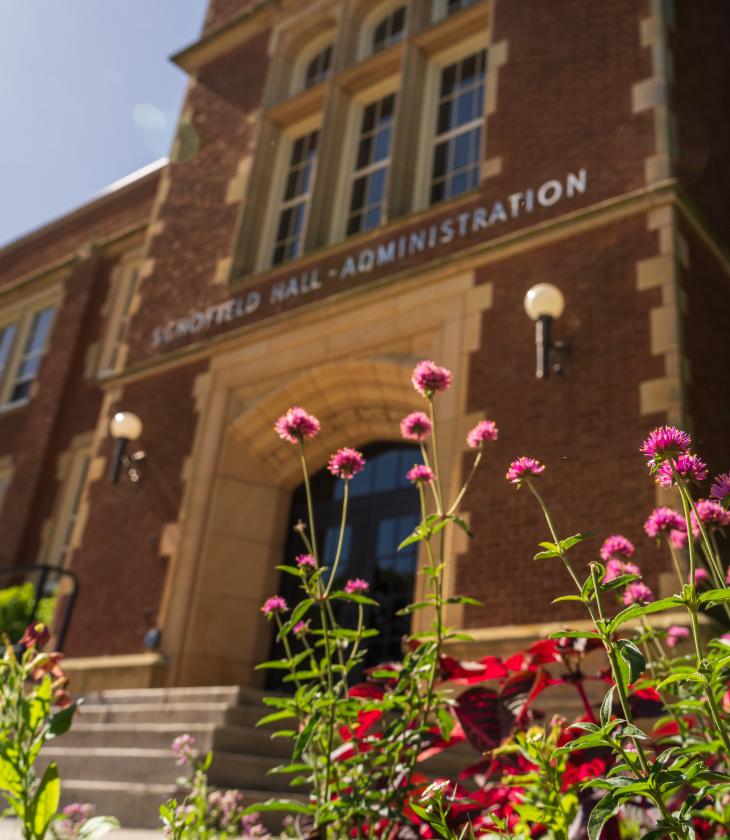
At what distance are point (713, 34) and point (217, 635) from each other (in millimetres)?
7698

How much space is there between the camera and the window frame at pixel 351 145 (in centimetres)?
999

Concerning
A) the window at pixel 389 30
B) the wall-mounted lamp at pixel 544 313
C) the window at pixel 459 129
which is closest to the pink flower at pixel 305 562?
the wall-mounted lamp at pixel 544 313

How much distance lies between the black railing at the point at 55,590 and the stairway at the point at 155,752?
3.20ft

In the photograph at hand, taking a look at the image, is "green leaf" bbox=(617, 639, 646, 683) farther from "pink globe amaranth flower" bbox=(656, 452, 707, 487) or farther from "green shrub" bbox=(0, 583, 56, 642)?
"green shrub" bbox=(0, 583, 56, 642)

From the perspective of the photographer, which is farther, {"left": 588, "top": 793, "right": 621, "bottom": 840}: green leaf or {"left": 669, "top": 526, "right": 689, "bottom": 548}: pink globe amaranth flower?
{"left": 669, "top": 526, "right": 689, "bottom": 548}: pink globe amaranth flower

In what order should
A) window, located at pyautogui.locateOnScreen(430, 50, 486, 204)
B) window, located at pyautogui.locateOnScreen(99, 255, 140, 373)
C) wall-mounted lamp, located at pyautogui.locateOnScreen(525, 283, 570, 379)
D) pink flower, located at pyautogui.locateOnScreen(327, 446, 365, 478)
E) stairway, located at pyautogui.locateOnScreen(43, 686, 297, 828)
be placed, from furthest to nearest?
window, located at pyautogui.locateOnScreen(99, 255, 140, 373) < window, located at pyautogui.locateOnScreen(430, 50, 486, 204) < wall-mounted lamp, located at pyautogui.locateOnScreen(525, 283, 570, 379) < stairway, located at pyautogui.locateOnScreen(43, 686, 297, 828) < pink flower, located at pyautogui.locateOnScreen(327, 446, 365, 478)

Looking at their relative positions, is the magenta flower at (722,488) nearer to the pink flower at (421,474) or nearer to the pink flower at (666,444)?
the pink flower at (666,444)

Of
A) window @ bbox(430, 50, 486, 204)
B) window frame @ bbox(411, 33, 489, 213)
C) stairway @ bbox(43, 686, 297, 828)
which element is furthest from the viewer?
window frame @ bbox(411, 33, 489, 213)

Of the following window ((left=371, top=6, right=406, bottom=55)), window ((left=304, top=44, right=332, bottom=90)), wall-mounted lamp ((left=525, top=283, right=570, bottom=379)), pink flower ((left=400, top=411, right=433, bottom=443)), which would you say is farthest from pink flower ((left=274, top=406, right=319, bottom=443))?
window ((left=304, top=44, right=332, bottom=90))

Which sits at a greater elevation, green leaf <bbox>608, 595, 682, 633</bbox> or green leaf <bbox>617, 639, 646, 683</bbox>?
green leaf <bbox>608, 595, 682, 633</bbox>

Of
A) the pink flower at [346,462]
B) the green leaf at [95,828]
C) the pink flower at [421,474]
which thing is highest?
the pink flower at [421,474]

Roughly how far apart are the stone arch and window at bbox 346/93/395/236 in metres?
2.04

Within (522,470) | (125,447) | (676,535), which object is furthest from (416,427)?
(125,447)

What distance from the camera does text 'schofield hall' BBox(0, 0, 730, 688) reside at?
654cm
